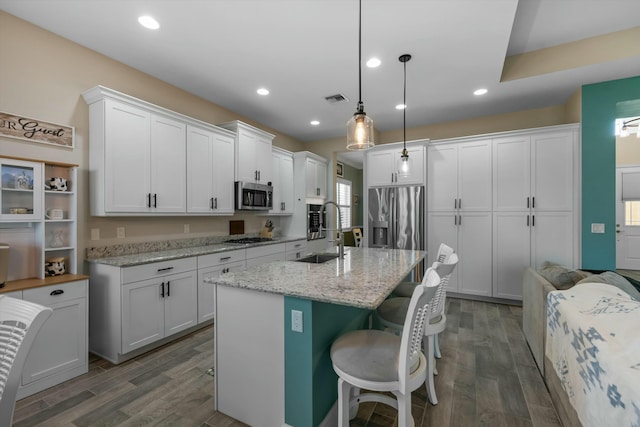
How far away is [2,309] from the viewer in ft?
3.68

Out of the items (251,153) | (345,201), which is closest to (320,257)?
(251,153)

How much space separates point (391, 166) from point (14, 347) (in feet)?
14.8

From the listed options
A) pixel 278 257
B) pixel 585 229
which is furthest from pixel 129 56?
pixel 585 229

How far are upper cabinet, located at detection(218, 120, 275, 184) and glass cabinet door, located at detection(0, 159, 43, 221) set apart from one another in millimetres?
2081

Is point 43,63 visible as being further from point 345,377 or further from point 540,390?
point 540,390

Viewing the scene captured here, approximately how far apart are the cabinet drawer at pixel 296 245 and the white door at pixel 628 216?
21.7 ft

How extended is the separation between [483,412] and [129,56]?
4236mm

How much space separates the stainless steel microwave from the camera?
13.0ft

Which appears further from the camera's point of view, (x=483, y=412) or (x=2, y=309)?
(x=483, y=412)

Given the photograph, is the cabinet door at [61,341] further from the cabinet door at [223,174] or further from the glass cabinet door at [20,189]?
the cabinet door at [223,174]

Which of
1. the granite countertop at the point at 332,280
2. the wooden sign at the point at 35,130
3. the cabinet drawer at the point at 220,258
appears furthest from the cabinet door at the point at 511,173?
the wooden sign at the point at 35,130

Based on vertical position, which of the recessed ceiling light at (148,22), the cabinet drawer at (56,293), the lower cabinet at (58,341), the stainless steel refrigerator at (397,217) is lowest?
the lower cabinet at (58,341)

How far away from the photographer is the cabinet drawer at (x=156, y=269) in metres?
2.46

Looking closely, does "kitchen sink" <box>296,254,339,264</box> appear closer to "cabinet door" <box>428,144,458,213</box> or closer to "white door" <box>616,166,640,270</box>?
"cabinet door" <box>428,144,458,213</box>
